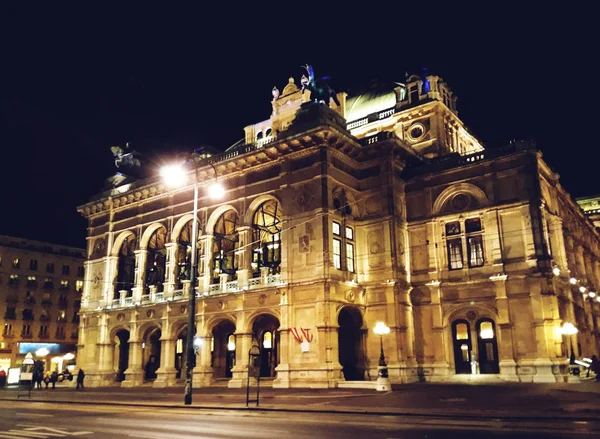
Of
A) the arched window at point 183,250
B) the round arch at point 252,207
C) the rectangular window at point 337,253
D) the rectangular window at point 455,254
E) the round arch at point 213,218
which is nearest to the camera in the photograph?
the rectangular window at point 337,253

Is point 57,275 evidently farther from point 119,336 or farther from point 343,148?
point 343,148

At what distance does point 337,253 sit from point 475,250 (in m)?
8.64

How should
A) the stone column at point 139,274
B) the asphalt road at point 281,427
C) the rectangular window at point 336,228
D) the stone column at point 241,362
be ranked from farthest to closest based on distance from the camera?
the stone column at point 139,274 → the rectangular window at point 336,228 → the stone column at point 241,362 → the asphalt road at point 281,427

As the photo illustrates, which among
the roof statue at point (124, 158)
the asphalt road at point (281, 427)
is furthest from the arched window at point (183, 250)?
the asphalt road at point (281, 427)

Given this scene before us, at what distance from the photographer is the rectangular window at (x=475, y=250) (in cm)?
3381

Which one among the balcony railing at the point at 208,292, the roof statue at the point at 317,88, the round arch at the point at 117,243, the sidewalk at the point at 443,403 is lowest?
the sidewalk at the point at 443,403

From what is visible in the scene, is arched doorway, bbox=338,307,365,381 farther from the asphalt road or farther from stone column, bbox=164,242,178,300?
the asphalt road

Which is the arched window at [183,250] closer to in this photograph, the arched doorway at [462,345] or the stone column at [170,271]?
the stone column at [170,271]

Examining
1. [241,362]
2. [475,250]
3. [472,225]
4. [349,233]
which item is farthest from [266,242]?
[475,250]

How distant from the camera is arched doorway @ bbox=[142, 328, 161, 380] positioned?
41.5m

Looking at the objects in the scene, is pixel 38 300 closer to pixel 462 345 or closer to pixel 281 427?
pixel 462 345

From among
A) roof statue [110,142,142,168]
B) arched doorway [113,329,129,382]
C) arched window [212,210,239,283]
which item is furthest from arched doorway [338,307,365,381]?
roof statue [110,142,142,168]

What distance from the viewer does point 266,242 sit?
128 ft

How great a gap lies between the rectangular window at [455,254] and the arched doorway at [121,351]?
26.5 metres
